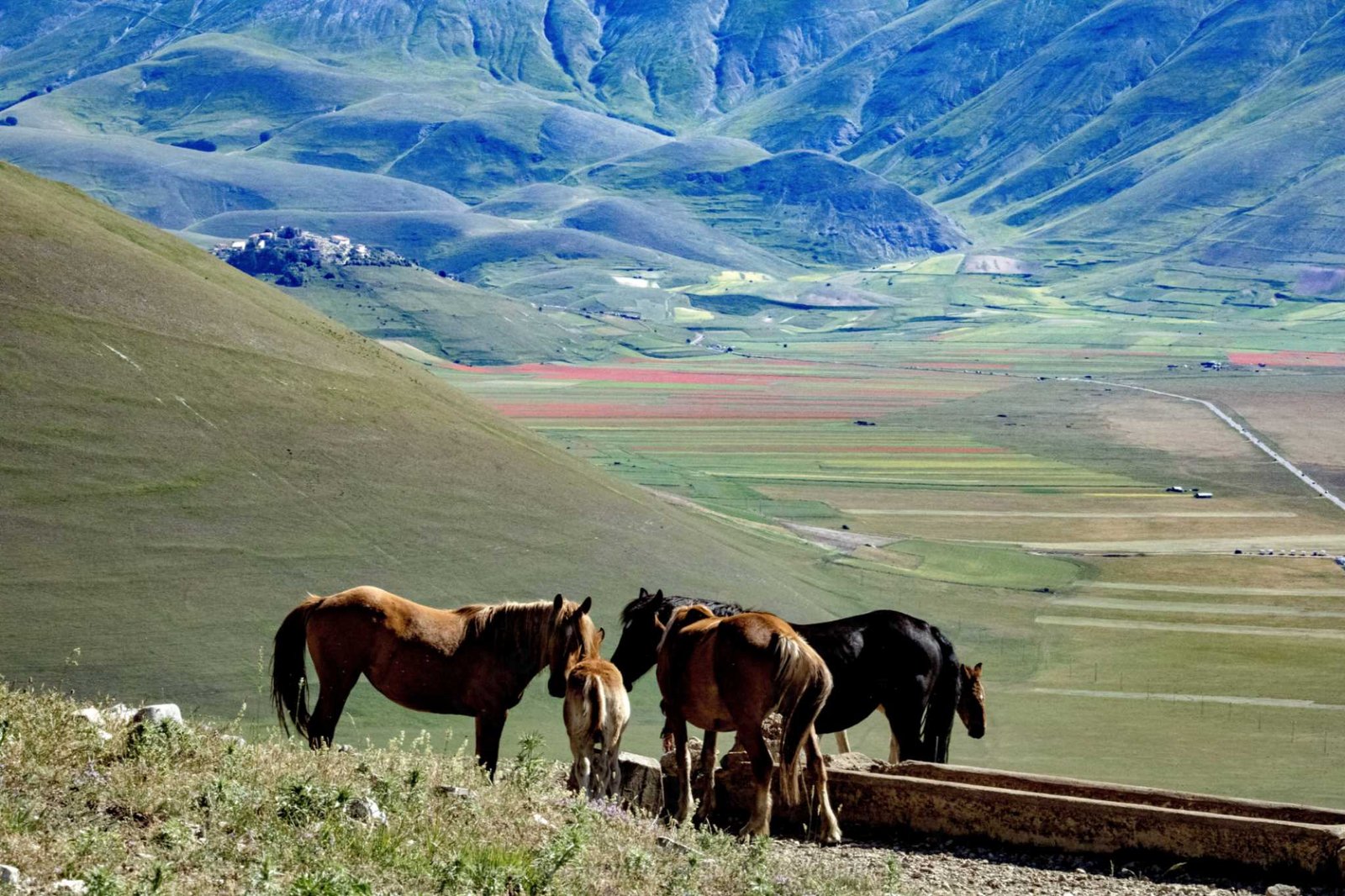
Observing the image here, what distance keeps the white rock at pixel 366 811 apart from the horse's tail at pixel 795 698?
392 cm

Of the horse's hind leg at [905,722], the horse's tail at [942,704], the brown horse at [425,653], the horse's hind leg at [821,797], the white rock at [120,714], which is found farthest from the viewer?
the horse's tail at [942,704]

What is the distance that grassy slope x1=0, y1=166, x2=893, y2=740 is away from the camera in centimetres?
3719

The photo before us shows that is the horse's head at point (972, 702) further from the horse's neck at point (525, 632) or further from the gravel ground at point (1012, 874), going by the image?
the horse's neck at point (525, 632)

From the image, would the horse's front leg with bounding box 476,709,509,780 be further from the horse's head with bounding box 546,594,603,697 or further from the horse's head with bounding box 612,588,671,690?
the horse's head with bounding box 612,588,671,690

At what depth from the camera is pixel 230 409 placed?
4512 cm

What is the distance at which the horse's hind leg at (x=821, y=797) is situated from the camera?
1379 cm

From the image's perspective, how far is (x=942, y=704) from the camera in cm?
1731

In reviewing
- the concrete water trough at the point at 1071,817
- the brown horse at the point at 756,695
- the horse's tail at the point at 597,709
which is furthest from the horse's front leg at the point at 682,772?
the horse's tail at the point at 597,709

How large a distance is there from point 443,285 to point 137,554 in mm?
158040

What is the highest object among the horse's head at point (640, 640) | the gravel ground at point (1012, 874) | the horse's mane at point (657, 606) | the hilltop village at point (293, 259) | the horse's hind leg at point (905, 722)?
the hilltop village at point (293, 259)

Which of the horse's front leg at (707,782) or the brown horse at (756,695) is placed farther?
the horse's front leg at (707,782)

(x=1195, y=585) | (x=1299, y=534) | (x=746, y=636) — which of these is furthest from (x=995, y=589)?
(x=746, y=636)

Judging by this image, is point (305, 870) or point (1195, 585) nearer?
point (305, 870)

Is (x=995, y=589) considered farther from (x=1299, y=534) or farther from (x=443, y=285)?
(x=443, y=285)
